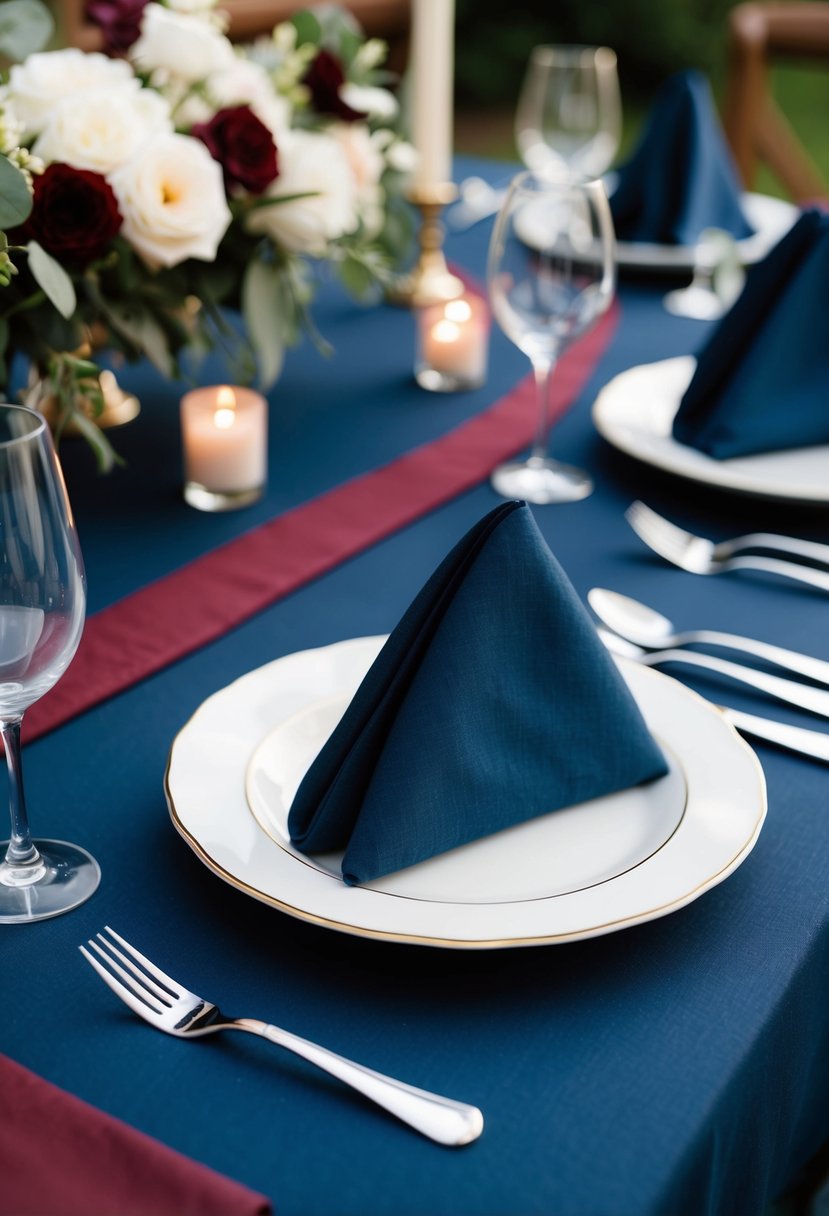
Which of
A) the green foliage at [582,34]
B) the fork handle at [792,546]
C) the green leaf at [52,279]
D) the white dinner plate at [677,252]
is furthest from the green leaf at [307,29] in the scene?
the green foliage at [582,34]

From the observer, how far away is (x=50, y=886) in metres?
0.69

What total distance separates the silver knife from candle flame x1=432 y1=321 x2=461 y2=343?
2.21ft

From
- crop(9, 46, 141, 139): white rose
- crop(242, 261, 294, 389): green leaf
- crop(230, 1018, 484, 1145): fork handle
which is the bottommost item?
crop(230, 1018, 484, 1145): fork handle

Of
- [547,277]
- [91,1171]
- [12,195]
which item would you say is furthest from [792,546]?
[91,1171]

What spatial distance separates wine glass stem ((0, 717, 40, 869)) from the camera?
0.66 meters

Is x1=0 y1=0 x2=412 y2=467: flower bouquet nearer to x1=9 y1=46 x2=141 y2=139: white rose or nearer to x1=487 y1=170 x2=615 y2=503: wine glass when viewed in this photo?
x1=9 y1=46 x2=141 y2=139: white rose

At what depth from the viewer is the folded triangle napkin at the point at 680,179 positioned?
173 centimetres

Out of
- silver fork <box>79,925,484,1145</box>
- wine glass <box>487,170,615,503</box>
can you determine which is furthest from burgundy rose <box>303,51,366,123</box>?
silver fork <box>79,925,484,1145</box>

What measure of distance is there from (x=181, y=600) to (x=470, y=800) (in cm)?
40

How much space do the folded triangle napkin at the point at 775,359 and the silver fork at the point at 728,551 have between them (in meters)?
0.12

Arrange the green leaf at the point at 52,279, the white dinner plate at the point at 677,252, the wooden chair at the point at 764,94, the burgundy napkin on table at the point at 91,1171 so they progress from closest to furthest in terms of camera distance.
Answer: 1. the burgundy napkin on table at the point at 91,1171
2. the green leaf at the point at 52,279
3. the white dinner plate at the point at 677,252
4. the wooden chair at the point at 764,94

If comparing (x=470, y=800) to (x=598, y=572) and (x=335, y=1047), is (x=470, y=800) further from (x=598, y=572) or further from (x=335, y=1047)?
(x=598, y=572)

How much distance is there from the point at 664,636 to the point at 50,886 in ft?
1.53

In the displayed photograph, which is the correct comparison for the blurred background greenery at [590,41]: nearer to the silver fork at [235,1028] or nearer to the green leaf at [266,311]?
the green leaf at [266,311]
